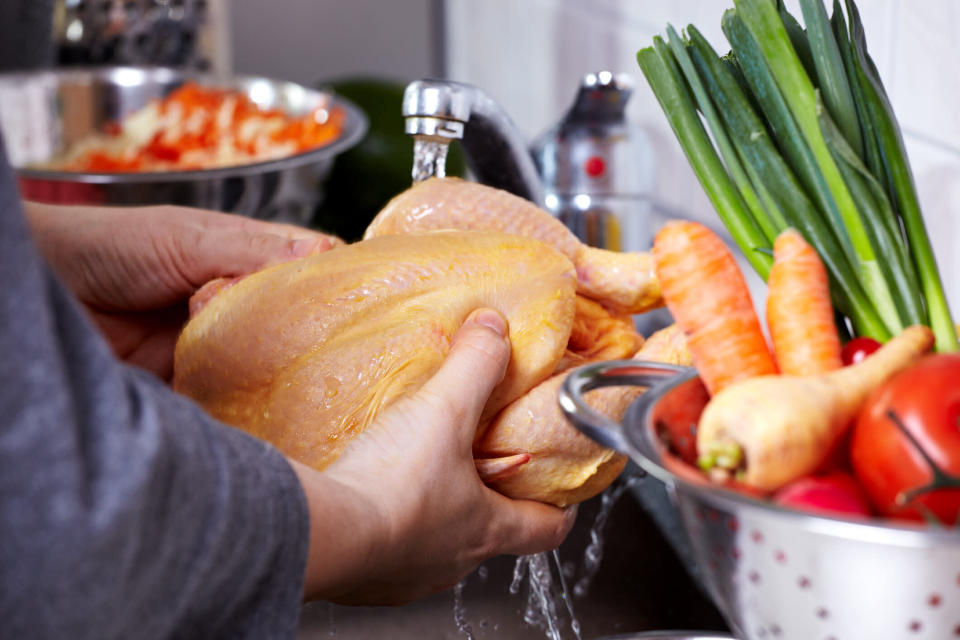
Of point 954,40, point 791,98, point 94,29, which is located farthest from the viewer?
point 94,29

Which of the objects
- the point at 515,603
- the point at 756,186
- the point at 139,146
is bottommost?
the point at 515,603

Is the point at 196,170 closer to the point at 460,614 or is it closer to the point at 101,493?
the point at 460,614

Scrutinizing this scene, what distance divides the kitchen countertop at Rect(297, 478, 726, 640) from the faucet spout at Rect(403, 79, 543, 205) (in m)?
0.40

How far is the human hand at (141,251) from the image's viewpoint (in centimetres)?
91

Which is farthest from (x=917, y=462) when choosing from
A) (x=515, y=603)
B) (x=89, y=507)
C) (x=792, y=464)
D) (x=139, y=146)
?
(x=139, y=146)

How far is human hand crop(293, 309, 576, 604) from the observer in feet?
1.73

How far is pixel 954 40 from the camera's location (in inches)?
31.3

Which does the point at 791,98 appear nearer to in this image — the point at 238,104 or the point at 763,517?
the point at 763,517

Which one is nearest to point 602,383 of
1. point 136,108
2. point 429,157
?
point 429,157

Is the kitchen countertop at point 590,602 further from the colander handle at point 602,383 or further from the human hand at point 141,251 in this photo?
the colander handle at point 602,383

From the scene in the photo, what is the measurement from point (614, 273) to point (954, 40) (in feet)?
1.10

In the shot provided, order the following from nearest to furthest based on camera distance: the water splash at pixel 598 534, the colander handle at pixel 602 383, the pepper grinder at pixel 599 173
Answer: the colander handle at pixel 602 383, the water splash at pixel 598 534, the pepper grinder at pixel 599 173

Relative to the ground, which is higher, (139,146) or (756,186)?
(756,186)

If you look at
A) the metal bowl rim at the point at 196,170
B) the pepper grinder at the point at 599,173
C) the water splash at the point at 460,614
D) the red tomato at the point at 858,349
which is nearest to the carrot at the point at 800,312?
the red tomato at the point at 858,349
